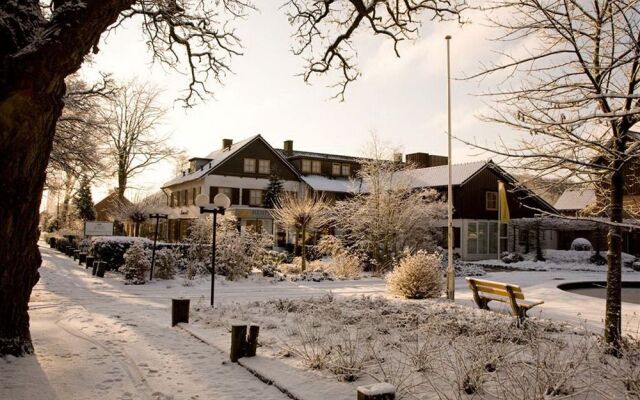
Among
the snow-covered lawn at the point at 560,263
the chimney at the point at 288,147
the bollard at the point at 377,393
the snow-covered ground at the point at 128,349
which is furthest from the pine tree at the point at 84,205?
the bollard at the point at 377,393

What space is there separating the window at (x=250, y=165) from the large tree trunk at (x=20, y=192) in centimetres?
3185

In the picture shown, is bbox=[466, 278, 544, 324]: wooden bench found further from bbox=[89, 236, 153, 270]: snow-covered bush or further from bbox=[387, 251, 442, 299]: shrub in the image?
bbox=[89, 236, 153, 270]: snow-covered bush

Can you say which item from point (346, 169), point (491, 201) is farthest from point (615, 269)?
point (346, 169)

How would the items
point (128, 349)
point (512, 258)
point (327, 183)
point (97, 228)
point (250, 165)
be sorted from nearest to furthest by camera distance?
1. point (128, 349)
2. point (97, 228)
3. point (512, 258)
4. point (250, 165)
5. point (327, 183)

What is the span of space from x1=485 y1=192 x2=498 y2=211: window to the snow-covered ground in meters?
18.9

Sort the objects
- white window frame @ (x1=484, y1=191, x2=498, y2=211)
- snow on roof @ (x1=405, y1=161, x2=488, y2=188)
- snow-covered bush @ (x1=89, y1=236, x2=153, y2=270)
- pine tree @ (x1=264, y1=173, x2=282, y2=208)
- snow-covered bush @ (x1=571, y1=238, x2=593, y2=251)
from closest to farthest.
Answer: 1. snow-covered bush @ (x1=89, y1=236, x2=153, y2=270)
2. snow-covered bush @ (x1=571, y1=238, x2=593, y2=251)
3. snow on roof @ (x1=405, y1=161, x2=488, y2=188)
4. white window frame @ (x1=484, y1=191, x2=498, y2=211)
5. pine tree @ (x1=264, y1=173, x2=282, y2=208)

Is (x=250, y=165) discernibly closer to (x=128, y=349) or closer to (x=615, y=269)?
(x=128, y=349)

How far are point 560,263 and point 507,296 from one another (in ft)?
71.8

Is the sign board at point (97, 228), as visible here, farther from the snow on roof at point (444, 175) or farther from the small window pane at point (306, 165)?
the snow on roof at point (444, 175)

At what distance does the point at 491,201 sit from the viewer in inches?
1339

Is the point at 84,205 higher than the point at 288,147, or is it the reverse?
the point at 288,147

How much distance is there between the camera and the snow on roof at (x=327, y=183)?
3803 centimetres

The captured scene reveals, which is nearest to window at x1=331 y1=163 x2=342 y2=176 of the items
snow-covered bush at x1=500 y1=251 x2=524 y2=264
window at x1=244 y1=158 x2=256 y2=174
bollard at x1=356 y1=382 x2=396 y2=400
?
window at x1=244 y1=158 x2=256 y2=174

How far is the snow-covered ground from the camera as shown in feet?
17.5
